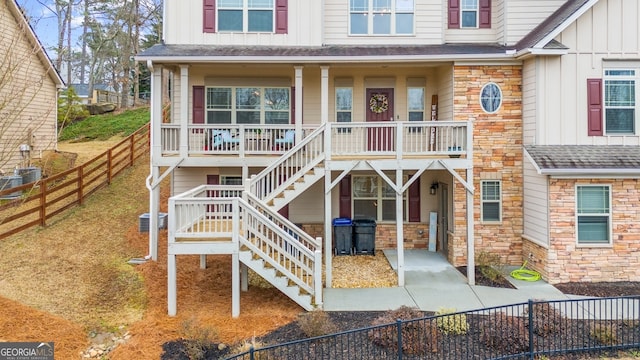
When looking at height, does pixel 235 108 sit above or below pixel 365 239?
above

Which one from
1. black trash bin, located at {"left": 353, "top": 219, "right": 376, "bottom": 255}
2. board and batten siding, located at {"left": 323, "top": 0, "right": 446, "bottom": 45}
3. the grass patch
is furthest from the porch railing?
the grass patch

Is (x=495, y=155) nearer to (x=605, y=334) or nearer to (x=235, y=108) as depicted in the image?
(x=605, y=334)

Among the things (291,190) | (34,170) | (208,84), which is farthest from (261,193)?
(34,170)

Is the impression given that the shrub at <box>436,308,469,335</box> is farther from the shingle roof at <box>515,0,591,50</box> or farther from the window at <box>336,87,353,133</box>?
the window at <box>336,87,353,133</box>

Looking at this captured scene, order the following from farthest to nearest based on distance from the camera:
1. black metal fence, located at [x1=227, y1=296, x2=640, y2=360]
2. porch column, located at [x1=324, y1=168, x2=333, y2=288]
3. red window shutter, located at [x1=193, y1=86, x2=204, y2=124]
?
1. red window shutter, located at [x1=193, y1=86, x2=204, y2=124]
2. porch column, located at [x1=324, y1=168, x2=333, y2=288]
3. black metal fence, located at [x1=227, y1=296, x2=640, y2=360]

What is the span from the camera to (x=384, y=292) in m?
9.40

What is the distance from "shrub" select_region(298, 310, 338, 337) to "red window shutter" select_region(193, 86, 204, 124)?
26.2ft

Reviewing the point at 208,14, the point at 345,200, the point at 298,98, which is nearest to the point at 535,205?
the point at 345,200

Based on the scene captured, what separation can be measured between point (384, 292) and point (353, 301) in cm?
98

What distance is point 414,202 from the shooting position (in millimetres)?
13320

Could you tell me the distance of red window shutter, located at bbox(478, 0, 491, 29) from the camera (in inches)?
515

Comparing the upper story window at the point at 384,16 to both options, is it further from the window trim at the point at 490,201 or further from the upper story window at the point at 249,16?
the window trim at the point at 490,201

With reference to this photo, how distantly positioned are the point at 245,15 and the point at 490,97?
7.81 metres

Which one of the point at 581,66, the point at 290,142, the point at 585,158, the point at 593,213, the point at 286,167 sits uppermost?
the point at 581,66
